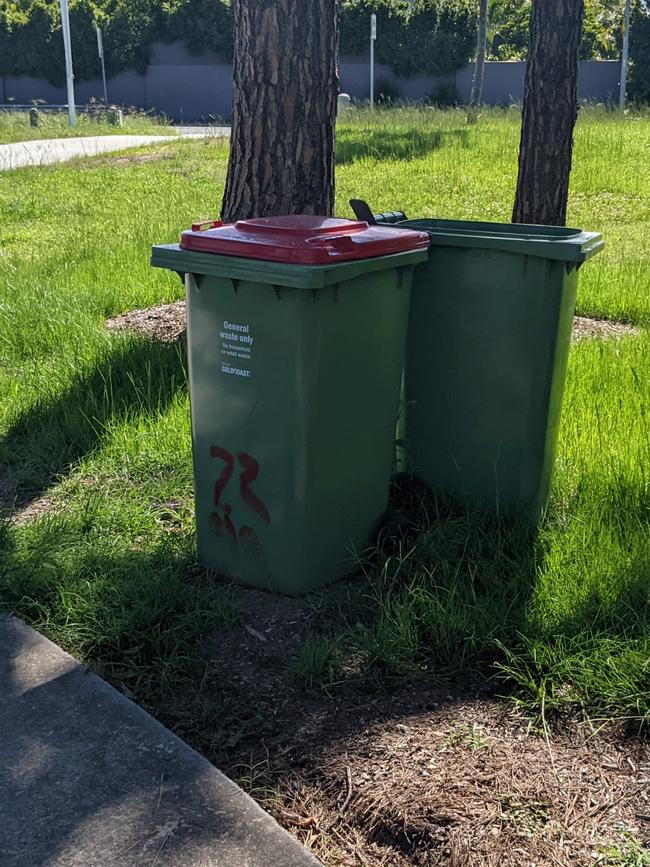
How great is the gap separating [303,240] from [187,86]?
157 ft

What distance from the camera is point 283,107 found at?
4766 millimetres

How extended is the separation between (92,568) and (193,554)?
1.21 ft

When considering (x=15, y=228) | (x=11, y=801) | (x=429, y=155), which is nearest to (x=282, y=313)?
(x=11, y=801)

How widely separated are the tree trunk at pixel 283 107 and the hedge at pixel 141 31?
39.4m

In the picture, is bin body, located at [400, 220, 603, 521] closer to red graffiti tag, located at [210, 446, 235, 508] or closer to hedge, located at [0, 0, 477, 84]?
red graffiti tag, located at [210, 446, 235, 508]

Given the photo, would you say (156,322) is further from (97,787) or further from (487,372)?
(97,787)

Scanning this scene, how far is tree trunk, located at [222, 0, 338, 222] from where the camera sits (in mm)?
4574

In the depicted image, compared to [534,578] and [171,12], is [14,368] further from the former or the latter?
[171,12]

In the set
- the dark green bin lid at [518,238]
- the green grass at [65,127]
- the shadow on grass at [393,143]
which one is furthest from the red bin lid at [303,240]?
the green grass at [65,127]

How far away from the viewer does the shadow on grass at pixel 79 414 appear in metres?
4.29

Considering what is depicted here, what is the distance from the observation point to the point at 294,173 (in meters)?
4.95

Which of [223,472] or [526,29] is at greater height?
[526,29]

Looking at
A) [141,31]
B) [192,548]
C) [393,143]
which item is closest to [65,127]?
[393,143]

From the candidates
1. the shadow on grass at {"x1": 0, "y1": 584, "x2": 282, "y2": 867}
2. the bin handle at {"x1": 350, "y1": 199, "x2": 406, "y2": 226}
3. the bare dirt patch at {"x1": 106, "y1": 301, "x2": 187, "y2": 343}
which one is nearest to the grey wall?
the bare dirt patch at {"x1": 106, "y1": 301, "x2": 187, "y2": 343}
